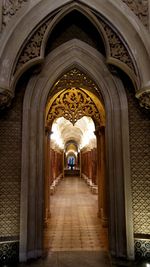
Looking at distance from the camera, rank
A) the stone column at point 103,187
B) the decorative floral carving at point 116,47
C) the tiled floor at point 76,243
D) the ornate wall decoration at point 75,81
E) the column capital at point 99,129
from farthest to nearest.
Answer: the column capital at point 99,129
the stone column at point 103,187
the ornate wall decoration at point 75,81
the decorative floral carving at point 116,47
the tiled floor at point 76,243

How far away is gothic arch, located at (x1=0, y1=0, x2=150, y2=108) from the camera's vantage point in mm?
3096

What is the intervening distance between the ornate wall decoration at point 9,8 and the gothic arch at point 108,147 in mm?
866

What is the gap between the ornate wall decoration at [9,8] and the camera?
3.23 m

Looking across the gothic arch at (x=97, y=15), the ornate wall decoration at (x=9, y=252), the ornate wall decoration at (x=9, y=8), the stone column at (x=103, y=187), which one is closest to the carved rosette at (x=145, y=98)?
the gothic arch at (x=97, y=15)

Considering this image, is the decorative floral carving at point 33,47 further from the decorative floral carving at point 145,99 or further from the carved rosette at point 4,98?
the decorative floral carving at point 145,99

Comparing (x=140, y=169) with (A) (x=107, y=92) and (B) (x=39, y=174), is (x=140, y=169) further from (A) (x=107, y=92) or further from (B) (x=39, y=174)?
(B) (x=39, y=174)

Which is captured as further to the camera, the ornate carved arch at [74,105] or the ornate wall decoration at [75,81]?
the ornate carved arch at [74,105]

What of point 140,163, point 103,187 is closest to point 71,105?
point 140,163

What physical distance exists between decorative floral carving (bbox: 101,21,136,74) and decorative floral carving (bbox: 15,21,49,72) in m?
0.99

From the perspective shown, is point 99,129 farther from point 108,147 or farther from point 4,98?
point 4,98

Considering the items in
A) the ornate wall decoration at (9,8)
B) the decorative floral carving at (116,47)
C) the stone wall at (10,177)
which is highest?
the ornate wall decoration at (9,8)

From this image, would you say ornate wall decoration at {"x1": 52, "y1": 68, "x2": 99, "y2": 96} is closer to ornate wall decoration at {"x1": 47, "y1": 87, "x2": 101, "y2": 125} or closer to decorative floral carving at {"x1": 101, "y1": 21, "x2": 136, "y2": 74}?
ornate wall decoration at {"x1": 47, "y1": 87, "x2": 101, "y2": 125}

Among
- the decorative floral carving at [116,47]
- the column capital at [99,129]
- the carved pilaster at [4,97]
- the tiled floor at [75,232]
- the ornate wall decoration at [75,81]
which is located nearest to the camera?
the carved pilaster at [4,97]

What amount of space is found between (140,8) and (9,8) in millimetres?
2048
